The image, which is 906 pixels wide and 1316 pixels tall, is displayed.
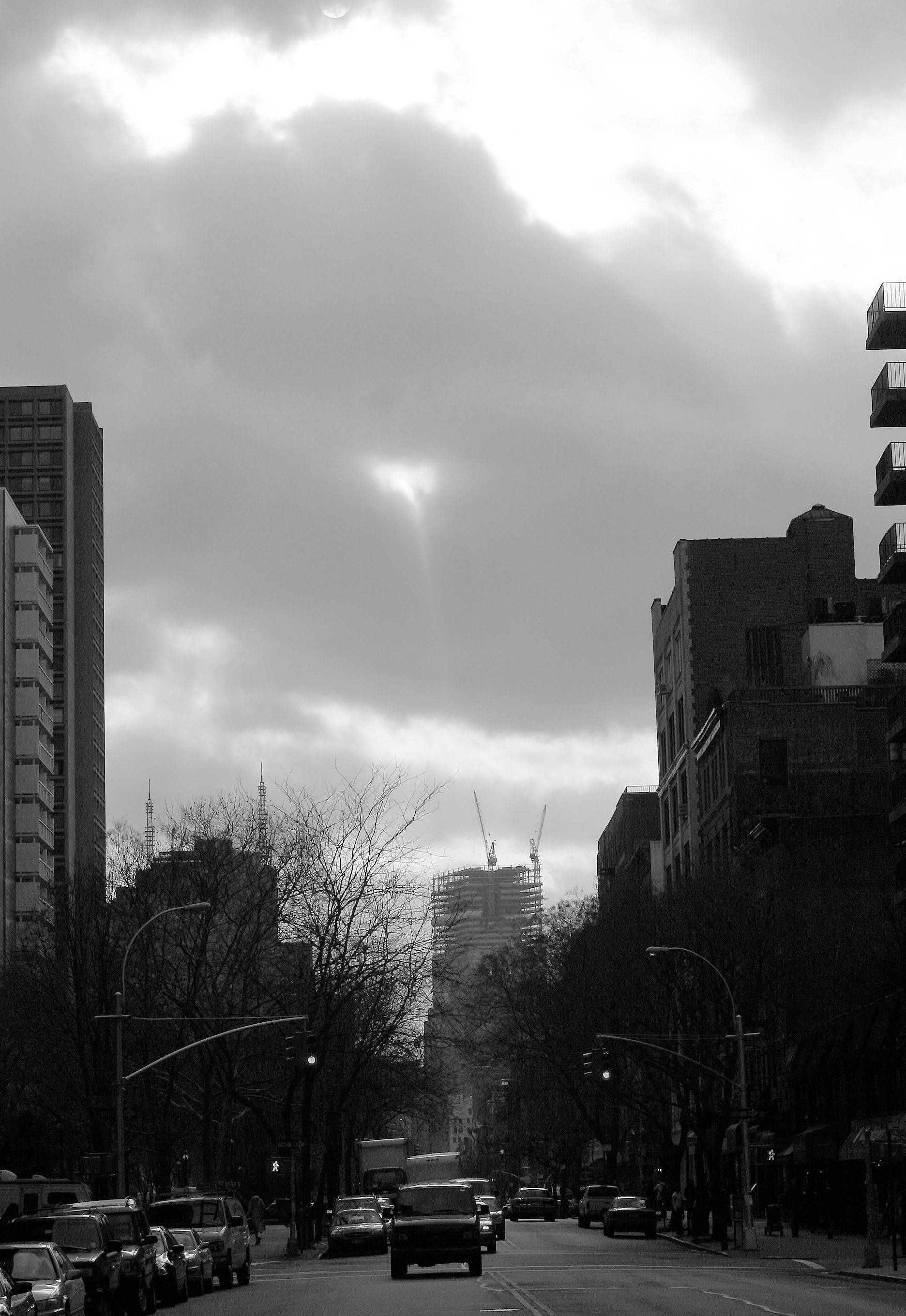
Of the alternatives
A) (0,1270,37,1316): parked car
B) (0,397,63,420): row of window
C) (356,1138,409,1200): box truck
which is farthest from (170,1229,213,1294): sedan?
(0,397,63,420): row of window

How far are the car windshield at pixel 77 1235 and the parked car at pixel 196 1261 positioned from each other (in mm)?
8963

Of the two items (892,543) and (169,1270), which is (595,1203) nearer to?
(892,543)

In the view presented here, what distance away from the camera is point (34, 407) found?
498 ft

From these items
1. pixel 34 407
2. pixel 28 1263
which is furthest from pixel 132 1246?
pixel 34 407

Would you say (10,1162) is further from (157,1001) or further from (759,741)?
(759,741)

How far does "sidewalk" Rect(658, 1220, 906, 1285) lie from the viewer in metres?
39.6

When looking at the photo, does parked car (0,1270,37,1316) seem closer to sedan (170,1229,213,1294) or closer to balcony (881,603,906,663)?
sedan (170,1229,213,1294)

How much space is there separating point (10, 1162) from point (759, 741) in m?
40.6

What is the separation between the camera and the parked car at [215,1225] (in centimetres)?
4000

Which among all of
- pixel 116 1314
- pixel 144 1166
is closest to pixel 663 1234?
pixel 144 1166

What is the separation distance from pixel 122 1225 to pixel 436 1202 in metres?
11.3

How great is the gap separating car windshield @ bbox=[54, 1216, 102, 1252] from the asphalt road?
341 centimetres

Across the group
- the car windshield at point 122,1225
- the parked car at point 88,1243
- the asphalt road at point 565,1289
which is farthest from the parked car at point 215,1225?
the parked car at point 88,1243

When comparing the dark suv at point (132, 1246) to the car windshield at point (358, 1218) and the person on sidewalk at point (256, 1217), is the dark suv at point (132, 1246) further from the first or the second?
the person on sidewalk at point (256, 1217)
